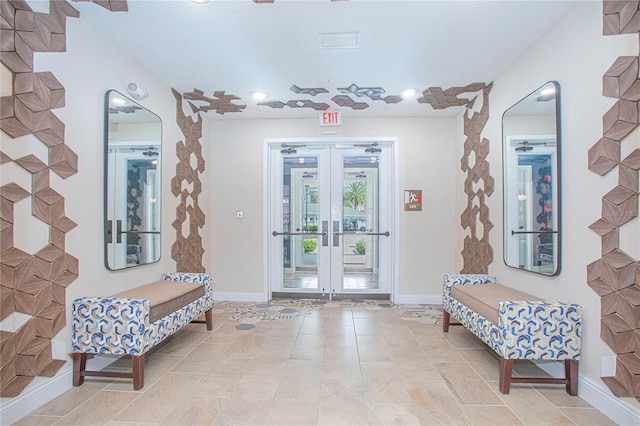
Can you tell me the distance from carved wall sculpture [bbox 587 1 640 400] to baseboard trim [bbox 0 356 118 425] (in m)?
3.38

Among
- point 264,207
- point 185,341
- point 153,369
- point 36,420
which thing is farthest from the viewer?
point 264,207

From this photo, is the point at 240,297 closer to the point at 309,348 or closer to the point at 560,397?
the point at 309,348

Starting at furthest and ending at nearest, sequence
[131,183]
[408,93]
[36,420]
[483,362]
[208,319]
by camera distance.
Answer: [408,93]
[208,319]
[131,183]
[483,362]
[36,420]

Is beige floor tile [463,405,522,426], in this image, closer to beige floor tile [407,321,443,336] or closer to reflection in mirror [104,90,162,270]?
beige floor tile [407,321,443,336]

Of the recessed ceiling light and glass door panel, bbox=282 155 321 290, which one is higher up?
the recessed ceiling light

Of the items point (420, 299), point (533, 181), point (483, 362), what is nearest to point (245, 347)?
point (483, 362)

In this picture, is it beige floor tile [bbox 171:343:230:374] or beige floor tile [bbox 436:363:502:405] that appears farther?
beige floor tile [bbox 171:343:230:374]

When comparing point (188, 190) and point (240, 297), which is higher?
point (188, 190)

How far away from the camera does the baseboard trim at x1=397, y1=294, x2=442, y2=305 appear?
14.6 feet

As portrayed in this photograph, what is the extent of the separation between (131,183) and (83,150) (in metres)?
0.55

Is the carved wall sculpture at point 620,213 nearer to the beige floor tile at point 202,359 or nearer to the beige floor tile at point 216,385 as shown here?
the beige floor tile at point 216,385

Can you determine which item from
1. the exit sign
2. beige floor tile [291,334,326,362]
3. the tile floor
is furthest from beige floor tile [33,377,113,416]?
the exit sign

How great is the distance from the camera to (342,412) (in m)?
1.95

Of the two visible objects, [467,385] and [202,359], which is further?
[202,359]
